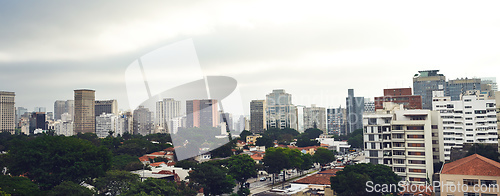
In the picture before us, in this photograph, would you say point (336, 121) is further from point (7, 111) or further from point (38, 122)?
point (7, 111)

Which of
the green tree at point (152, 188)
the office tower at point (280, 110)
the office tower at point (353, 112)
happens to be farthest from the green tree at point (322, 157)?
the office tower at point (353, 112)

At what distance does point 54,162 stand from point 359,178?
31.1 feet

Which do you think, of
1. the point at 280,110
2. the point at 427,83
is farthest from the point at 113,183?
the point at 280,110

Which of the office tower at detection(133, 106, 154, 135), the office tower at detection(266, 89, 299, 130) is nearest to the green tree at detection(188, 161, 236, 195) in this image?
the office tower at detection(266, 89, 299, 130)

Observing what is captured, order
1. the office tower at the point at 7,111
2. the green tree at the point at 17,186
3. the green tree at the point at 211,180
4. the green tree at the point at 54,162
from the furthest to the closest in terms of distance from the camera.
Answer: the office tower at the point at 7,111
the green tree at the point at 211,180
the green tree at the point at 54,162
the green tree at the point at 17,186

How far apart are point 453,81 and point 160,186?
40425 mm

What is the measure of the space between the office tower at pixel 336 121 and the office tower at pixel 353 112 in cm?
75

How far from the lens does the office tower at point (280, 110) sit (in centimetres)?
4962

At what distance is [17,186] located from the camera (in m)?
8.73

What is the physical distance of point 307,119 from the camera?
2258 inches

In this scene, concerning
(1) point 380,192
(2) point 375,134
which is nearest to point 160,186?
(1) point 380,192

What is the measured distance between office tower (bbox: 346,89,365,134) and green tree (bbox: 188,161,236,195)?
43359mm

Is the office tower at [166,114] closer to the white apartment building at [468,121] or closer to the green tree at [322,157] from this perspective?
the green tree at [322,157]

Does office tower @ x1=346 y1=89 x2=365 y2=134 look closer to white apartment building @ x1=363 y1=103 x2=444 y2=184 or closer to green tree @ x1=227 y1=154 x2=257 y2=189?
white apartment building @ x1=363 y1=103 x2=444 y2=184
